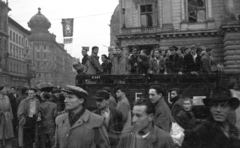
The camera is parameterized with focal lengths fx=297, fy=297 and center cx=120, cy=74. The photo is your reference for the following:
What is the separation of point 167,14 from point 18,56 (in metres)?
53.5

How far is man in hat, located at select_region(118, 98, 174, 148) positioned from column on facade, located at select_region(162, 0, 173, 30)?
80.2 feet

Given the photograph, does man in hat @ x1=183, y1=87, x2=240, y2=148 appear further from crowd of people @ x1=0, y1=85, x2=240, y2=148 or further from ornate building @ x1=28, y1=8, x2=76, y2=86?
ornate building @ x1=28, y1=8, x2=76, y2=86

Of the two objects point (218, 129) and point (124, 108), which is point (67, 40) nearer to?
point (124, 108)

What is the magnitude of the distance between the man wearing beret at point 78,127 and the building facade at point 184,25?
70.7ft

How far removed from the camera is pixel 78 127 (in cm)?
400

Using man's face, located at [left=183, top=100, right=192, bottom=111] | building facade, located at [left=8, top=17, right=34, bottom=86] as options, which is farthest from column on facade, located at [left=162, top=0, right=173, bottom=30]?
building facade, located at [left=8, top=17, right=34, bottom=86]

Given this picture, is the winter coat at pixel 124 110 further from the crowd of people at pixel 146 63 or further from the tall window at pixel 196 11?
the tall window at pixel 196 11

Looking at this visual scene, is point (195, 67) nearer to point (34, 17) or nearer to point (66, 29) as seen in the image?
point (66, 29)

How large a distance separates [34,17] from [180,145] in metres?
98.7

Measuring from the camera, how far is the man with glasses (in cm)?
896

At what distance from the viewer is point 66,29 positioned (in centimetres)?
2634

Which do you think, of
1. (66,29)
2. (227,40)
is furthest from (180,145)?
(66,29)

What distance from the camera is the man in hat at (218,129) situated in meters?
3.49

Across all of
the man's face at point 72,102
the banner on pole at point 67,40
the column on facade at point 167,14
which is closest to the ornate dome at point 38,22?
the banner on pole at point 67,40
